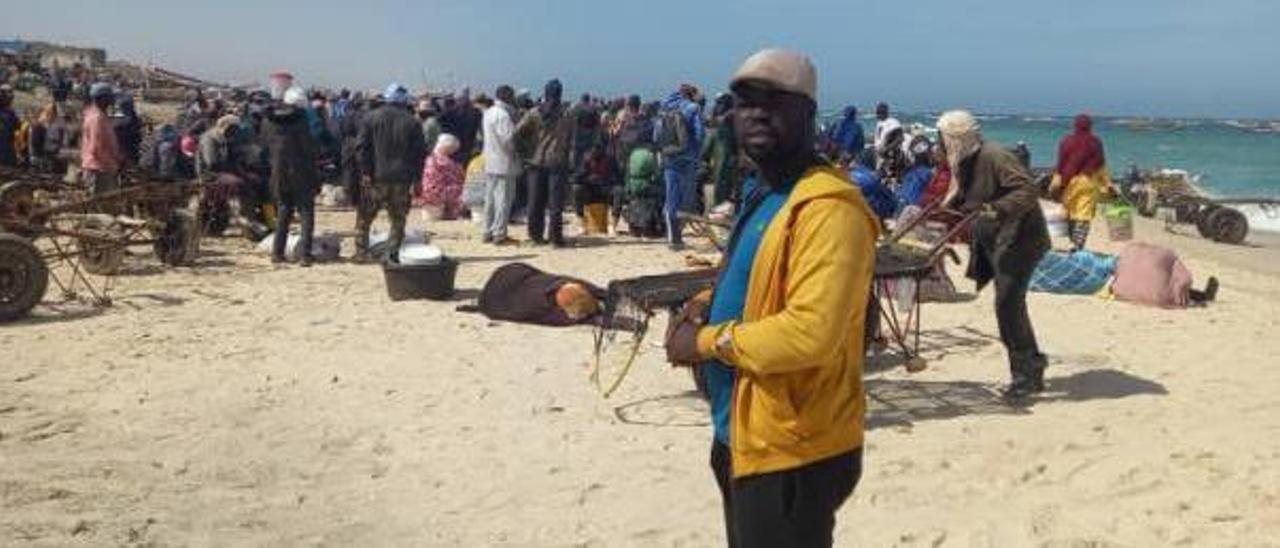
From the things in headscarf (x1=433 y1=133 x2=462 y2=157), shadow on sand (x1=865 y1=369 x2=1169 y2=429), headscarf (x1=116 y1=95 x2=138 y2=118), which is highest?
headscarf (x1=116 y1=95 x2=138 y2=118)

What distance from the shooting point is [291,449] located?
5574 mm

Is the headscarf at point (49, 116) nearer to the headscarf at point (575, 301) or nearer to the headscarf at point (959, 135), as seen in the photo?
the headscarf at point (575, 301)

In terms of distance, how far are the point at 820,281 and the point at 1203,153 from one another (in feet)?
226

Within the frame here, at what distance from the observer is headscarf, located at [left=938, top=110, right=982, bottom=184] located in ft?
21.2

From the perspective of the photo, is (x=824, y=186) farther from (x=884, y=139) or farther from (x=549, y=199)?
(x=884, y=139)

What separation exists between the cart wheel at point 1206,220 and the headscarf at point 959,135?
49.8ft

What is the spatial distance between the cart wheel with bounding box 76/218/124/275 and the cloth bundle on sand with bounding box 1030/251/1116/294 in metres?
7.62

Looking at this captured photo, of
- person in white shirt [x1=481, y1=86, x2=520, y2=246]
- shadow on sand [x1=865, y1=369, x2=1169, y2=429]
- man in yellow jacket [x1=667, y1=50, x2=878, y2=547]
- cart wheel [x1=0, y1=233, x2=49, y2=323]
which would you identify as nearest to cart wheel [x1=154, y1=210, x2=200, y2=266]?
cart wheel [x1=0, y1=233, x2=49, y2=323]

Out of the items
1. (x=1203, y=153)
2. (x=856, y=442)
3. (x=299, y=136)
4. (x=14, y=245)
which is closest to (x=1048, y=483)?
(x=856, y=442)

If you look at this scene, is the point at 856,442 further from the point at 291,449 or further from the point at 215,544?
the point at 291,449

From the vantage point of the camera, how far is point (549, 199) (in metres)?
12.7

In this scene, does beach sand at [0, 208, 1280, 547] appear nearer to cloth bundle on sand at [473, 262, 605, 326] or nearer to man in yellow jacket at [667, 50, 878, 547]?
cloth bundle on sand at [473, 262, 605, 326]

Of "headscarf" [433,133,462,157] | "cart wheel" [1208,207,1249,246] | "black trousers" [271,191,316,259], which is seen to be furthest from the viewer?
"cart wheel" [1208,207,1249,246]

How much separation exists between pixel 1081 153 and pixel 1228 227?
8.40 metres
